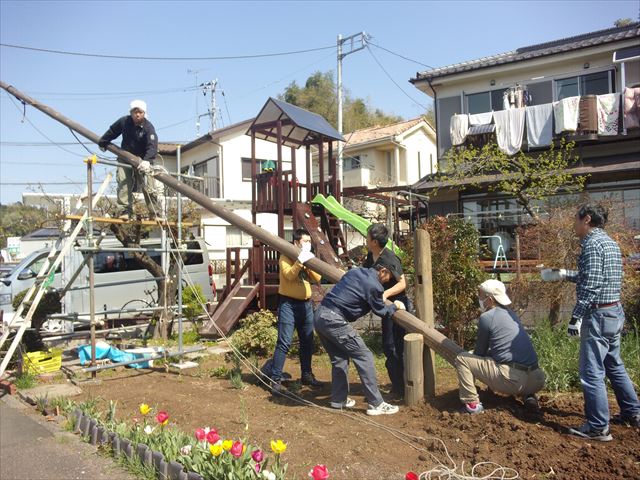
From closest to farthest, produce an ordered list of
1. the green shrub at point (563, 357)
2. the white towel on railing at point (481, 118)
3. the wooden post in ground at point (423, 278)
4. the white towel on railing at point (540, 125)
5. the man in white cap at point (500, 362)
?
the man in white cap at point (500, 362), the green shrub at point (563, 357), the wooden post in ground at point (423, 278), the white towel on railing at point (540, 125), the white towel on railing at point (481, 118)

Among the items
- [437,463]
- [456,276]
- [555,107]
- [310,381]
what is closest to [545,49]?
[555,107]

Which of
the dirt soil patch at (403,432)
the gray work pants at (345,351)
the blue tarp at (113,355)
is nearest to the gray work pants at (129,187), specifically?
the blue tarp at (113,355)

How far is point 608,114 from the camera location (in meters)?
13.8

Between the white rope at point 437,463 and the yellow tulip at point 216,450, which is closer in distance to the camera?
the yellow tulip at point 216,450

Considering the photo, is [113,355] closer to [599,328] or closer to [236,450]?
[236,450]

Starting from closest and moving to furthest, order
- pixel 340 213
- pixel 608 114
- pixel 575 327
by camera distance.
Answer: pixel 575 327
pixel 340 213
pixel 608 114

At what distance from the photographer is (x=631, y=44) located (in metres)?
13.9

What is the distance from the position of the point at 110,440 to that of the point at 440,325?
14.2 feet

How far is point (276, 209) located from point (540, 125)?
8.56m

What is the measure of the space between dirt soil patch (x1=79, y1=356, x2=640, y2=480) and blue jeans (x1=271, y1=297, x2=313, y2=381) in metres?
0.34

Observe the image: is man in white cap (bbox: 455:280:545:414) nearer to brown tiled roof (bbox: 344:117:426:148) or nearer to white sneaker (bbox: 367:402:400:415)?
white sneaker (bbox: 367:402:400:415)

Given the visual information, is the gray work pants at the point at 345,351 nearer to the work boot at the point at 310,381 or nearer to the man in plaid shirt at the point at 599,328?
the work boot at the point at 310,381

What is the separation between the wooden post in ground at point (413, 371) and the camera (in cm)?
496

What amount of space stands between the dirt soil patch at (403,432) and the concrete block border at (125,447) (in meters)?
0.45
